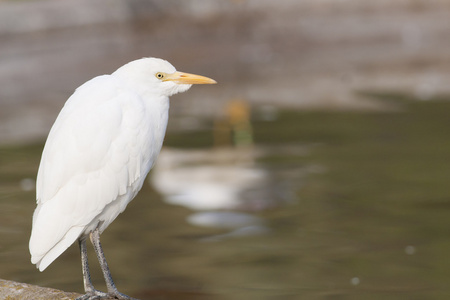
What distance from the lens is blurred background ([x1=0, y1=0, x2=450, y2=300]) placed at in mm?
5902

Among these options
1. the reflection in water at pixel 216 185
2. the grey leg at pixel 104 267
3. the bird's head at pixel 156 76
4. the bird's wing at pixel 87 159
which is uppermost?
the reflection in water at pixel 216 185

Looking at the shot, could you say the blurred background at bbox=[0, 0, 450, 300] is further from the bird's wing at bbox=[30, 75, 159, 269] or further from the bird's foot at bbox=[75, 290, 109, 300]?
the bird's wing at bbox=[30, 75, 159, 269]

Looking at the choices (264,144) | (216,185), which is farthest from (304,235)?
(264,144)

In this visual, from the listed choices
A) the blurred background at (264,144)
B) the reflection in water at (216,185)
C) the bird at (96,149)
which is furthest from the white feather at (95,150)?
the reflection in water at (216,185)

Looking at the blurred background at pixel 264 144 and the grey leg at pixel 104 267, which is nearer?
the grey leg at pixel 104 267

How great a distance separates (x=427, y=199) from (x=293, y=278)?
1805mm

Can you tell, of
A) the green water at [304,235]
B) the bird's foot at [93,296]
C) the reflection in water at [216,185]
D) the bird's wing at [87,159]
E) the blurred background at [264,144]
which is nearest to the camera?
the bird's wing at [87,159]

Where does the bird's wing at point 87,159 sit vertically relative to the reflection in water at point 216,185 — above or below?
below

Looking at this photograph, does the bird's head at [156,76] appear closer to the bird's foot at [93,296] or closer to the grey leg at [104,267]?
the grey leg at [104,267]

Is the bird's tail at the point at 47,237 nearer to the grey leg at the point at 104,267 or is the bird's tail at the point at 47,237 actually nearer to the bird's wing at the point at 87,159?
the bird's wing at the point at 87,159

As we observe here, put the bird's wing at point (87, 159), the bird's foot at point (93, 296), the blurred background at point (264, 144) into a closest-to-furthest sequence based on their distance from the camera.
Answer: the bird's wing at point (87, 159) → the bird's foot at point (93, 296) → the blurred background at point (264, 144)

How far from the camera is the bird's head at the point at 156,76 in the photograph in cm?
354

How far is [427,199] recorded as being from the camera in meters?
7.06

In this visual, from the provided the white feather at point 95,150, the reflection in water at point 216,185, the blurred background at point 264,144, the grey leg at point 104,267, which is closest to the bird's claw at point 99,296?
the grey leg at point 104,267
